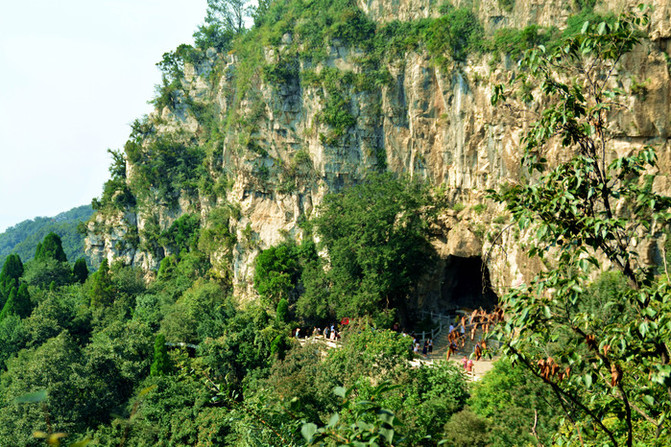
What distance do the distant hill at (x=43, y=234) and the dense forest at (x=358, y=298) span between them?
37.7 m

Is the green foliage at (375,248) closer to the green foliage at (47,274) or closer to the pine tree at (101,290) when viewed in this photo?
the pine tree at (101,290)

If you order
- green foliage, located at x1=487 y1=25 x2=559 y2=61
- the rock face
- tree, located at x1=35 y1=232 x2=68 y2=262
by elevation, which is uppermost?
green foliage, located at x1=487 y1=25 x2=559 y2=61

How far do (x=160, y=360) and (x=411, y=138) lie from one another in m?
15.4

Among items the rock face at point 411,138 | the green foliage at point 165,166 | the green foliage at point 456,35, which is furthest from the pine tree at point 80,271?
the green foliage at point 456,35

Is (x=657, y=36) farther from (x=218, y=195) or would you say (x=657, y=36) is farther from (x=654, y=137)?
(x=218, y=195)

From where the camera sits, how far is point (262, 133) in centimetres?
3030

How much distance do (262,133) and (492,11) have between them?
1445cm

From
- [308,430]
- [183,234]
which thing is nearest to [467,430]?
[308,430]

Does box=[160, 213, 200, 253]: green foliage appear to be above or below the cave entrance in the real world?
above

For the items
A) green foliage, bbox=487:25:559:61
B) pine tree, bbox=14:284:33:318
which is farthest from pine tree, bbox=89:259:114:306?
green foliage, bbox=487:25:559:61

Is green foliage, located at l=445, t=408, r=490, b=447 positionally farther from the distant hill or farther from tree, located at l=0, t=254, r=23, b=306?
the distant hill

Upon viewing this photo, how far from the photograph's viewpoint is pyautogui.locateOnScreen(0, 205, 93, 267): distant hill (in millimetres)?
75125

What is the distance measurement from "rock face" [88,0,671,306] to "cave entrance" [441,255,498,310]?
0.25 metres

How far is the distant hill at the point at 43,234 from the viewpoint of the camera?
75.1 metres
